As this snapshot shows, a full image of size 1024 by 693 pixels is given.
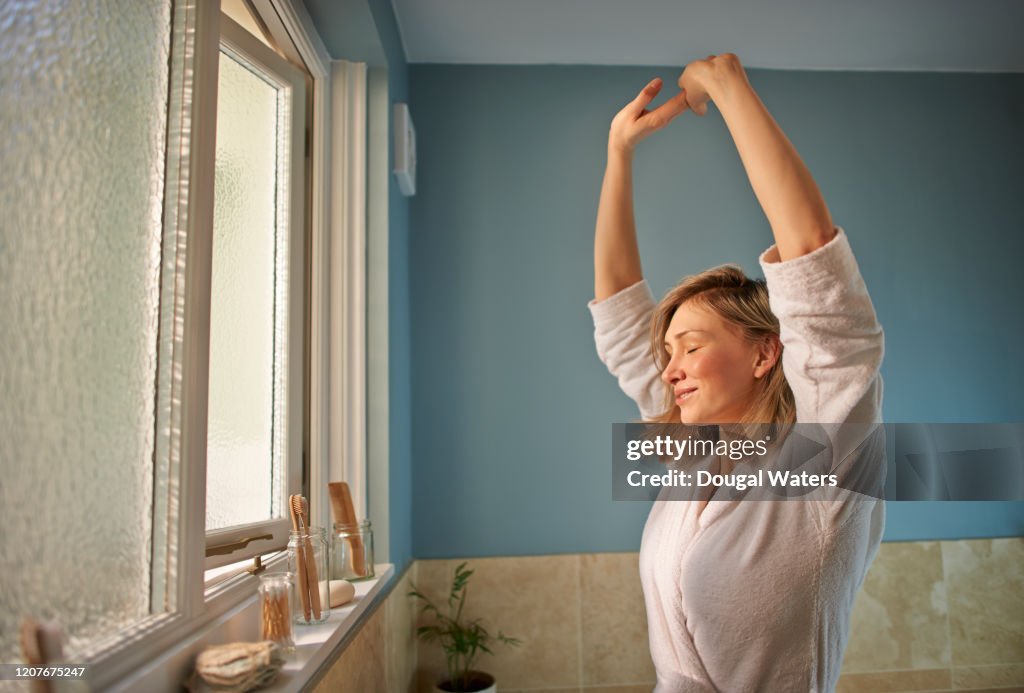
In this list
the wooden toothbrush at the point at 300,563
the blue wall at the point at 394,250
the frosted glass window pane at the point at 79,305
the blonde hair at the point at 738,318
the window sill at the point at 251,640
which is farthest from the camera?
the blue wall at the point at 394,250

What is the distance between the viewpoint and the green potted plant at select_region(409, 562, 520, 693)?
1407mm

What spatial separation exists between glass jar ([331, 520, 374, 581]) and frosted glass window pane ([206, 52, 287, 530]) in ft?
0.38

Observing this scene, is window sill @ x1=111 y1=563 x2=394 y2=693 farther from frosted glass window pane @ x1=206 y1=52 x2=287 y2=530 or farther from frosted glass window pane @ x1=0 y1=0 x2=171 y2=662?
frosted glass window pane @ x1=206 y1=52 x2=287 y2=530

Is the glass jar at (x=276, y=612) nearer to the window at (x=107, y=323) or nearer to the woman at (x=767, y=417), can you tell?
the window at (x=107, y=323)

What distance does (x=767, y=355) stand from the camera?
3.59 feet

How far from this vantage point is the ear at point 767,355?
3.59ft

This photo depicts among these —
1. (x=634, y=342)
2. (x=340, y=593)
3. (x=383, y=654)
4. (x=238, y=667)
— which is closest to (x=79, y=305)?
(x=238, y=667)

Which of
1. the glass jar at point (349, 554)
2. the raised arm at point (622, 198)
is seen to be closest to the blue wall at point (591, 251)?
the raised arm at point (622, 198)

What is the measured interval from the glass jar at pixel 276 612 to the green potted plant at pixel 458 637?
0.71 meters

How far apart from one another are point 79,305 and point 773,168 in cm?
91

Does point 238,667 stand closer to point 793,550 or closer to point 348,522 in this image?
point 348,522

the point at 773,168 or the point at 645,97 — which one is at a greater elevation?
the point at 645,97

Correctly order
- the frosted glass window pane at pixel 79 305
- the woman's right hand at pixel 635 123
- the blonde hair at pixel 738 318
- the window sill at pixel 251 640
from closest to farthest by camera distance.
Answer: the frosted glass window pane at pixel 79 305
the window sill at pixel 251 640
the blonde hair at pixel 738 318
the woman's right hand at pixel 635 123

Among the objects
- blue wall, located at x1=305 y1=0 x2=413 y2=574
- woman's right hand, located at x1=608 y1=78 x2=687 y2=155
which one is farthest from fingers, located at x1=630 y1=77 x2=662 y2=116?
blue wall, located at x1=305 y1=0 x2=413 y2=574
